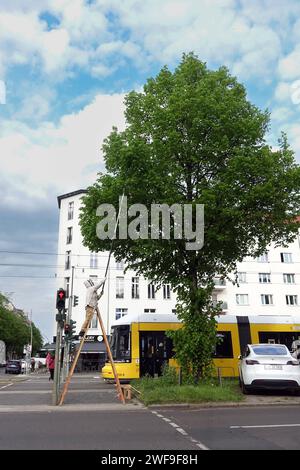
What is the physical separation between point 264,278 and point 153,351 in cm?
3809

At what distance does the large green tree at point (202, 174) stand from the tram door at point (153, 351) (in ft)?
18.7

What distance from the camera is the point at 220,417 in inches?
462

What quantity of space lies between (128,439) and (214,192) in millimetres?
10440

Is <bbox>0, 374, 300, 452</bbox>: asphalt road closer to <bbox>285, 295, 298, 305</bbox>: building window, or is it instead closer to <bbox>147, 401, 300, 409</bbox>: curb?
<bbox>147, 401, 300, 409</bbox>: curb

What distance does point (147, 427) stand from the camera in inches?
392

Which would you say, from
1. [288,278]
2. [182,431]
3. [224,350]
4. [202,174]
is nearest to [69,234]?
[288,278]

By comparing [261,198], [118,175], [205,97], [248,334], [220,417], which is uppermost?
[205,97]

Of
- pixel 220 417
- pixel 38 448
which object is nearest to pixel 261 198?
pixel 220 417

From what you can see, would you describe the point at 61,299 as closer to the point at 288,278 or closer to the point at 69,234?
the point at 69,234

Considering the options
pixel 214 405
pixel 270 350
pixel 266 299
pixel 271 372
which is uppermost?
pixel 266 299

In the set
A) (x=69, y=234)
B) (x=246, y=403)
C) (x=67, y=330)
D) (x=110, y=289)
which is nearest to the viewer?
(x=246, y=403)

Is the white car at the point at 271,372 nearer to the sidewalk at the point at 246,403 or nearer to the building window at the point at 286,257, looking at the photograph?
the sidewalk at the point at 246,403

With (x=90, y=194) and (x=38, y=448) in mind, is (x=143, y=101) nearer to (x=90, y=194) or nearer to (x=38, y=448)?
(x=90, y=194)

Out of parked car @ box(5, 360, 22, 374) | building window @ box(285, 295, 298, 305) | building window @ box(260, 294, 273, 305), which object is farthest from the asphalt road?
building window @ box(285, 295, 298, 305)
